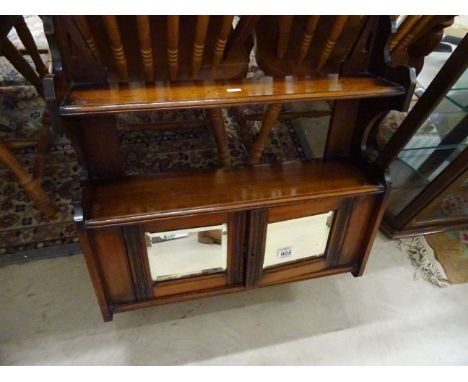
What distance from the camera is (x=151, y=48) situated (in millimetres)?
764

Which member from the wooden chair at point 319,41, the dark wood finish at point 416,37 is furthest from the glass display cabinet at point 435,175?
the wooden chair at point 319,41

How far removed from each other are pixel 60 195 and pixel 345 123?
3.88 ft

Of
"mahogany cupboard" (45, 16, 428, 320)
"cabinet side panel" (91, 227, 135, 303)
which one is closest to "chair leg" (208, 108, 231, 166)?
"mahogany cupboard" (45, 16, 428, 320)

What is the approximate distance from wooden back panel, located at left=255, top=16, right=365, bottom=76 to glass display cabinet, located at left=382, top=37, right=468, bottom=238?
1.61 feet

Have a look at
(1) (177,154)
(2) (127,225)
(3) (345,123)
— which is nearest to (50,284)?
(2) (127,225)

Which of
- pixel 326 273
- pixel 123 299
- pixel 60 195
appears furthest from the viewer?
pixel 60 195

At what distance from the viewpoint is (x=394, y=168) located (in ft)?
5.04

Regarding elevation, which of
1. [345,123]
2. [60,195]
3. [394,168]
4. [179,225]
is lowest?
[60,195]

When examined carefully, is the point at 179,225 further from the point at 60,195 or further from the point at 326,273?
the point at 60,195

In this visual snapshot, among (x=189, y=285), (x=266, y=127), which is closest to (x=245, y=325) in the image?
(x=189, y=285)

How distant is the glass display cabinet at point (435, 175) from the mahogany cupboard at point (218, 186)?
0.41 meters

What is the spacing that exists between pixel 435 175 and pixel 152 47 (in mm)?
1086

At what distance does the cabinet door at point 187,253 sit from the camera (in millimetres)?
849
